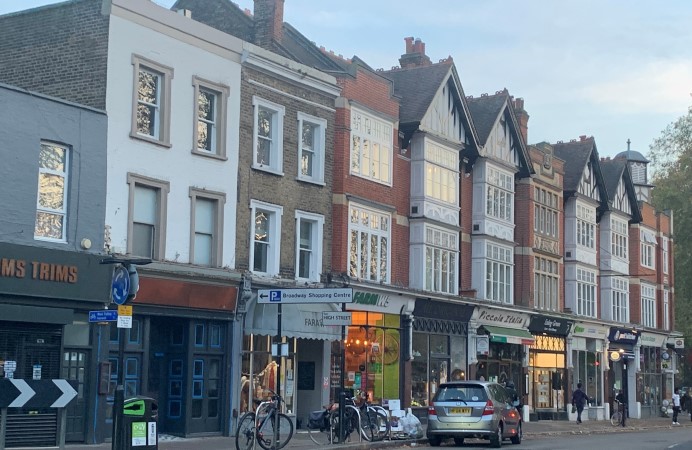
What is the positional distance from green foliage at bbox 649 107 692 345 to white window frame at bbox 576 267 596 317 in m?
17.1

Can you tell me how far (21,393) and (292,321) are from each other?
1371cm

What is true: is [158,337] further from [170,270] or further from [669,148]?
[669,148]

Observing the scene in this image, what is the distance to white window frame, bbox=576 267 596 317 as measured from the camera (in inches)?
1918

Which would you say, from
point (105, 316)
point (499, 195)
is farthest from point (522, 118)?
point (105, 316)

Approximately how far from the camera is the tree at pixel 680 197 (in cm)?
6519

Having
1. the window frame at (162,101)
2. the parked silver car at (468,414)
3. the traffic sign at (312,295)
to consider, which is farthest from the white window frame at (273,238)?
the parked silver car at (468,414)

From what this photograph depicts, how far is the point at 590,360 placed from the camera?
5022 centimetres

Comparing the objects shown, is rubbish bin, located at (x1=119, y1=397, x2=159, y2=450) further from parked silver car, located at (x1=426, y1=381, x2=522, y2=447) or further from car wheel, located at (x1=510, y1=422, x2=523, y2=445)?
car wheel, located at (x1=510, y1=422, x2=523, y2=445)

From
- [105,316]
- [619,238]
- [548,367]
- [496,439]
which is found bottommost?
[496,439]

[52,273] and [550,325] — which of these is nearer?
[52,273]

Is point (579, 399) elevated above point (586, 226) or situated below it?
below

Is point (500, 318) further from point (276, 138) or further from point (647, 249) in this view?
point (647, 249)

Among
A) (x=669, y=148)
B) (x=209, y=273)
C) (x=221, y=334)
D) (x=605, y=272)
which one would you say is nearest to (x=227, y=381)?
(x=221, y=334)

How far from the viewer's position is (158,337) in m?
26.9
